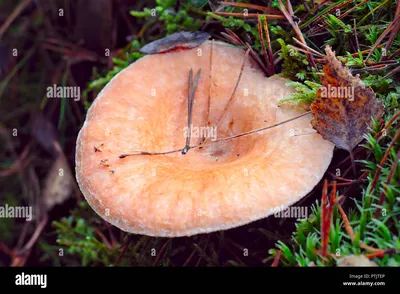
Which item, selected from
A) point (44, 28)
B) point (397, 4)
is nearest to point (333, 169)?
point (397, 4)

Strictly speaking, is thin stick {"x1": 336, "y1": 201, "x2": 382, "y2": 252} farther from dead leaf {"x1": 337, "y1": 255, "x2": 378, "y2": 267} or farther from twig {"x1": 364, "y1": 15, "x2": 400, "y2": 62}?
twig {"x1": 364, "y1": 15, "x2": 400, "y2": 62}

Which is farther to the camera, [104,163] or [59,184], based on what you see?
[59,184]

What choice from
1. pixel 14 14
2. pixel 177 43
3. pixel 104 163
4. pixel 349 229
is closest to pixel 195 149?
pixel 104 163

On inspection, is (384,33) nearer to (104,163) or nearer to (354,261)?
(354,261)

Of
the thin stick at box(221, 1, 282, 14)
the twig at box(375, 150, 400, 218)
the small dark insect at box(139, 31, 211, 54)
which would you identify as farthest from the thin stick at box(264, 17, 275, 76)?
the twig at box(375, 150, 400, 218)

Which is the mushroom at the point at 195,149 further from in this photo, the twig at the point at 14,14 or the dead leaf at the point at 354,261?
the twig at the point at 14,14

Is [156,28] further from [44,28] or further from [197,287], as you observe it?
[197,287]
